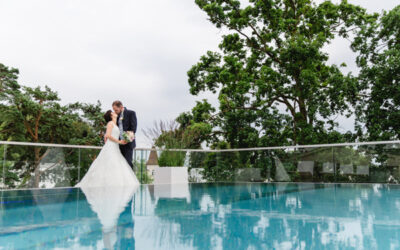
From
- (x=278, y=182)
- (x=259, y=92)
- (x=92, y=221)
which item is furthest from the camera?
(x=259, y=92)

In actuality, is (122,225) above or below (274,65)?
below

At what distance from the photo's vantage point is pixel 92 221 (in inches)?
96.7

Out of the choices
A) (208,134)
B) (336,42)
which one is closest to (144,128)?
(208,134)

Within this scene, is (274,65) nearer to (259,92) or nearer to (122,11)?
(259,92)

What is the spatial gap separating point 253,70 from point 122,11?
24.8ft

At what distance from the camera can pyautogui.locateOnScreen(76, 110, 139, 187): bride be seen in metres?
5.05

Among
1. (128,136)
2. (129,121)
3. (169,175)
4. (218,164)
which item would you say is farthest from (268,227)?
(218,164)

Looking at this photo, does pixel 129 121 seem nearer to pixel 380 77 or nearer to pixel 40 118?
pixel 380 77

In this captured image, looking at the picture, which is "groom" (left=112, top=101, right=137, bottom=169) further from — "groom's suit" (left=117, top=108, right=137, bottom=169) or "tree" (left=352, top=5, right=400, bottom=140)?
"tree" (left=352, top=5, right=400, bottom=140)

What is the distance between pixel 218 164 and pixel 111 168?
12.2 feet

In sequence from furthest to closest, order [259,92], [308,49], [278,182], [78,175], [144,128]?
[259,92] → [308,49] → [278,182] → [144,128] → [78,175]

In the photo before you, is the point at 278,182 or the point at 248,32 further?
the point at 248,32

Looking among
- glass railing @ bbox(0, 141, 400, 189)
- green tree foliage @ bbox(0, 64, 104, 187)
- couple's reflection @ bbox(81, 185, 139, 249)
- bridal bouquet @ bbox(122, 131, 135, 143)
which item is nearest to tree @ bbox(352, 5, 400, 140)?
glass railing @ bbox(0, 141, 400, 189)

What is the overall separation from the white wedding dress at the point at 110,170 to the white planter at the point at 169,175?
1.72m
